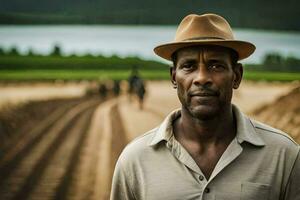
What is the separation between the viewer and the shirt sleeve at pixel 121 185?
162 centimetres

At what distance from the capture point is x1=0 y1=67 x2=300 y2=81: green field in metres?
3.83

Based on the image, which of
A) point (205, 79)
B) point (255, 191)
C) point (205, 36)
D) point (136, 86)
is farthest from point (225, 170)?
point (136, 86)

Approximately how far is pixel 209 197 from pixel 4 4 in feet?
9.49

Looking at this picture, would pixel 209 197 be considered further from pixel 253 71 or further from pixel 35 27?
pixel 35 27

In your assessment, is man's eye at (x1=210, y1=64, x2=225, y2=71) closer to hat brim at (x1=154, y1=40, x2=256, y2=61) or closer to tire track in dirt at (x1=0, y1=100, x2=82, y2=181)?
hat brim at (x1=154, y1=40, x2=256, y2=61)

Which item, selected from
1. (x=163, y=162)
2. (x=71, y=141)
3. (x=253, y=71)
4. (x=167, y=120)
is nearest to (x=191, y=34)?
(x=167, y=120)

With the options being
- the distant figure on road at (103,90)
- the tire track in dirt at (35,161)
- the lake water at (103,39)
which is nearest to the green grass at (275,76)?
the lake water at (103,39)

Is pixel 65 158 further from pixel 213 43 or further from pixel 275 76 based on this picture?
pixel 213 43

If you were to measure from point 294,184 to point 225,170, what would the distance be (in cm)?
19

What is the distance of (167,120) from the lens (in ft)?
5.43

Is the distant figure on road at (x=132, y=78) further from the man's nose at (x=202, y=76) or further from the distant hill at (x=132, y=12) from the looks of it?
the man's nose at (x=202, y=76)

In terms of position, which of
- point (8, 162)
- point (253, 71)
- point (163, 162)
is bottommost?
point (8, 162)

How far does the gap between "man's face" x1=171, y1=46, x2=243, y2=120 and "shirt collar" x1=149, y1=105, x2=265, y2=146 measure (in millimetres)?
62

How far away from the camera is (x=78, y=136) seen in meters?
4.01
